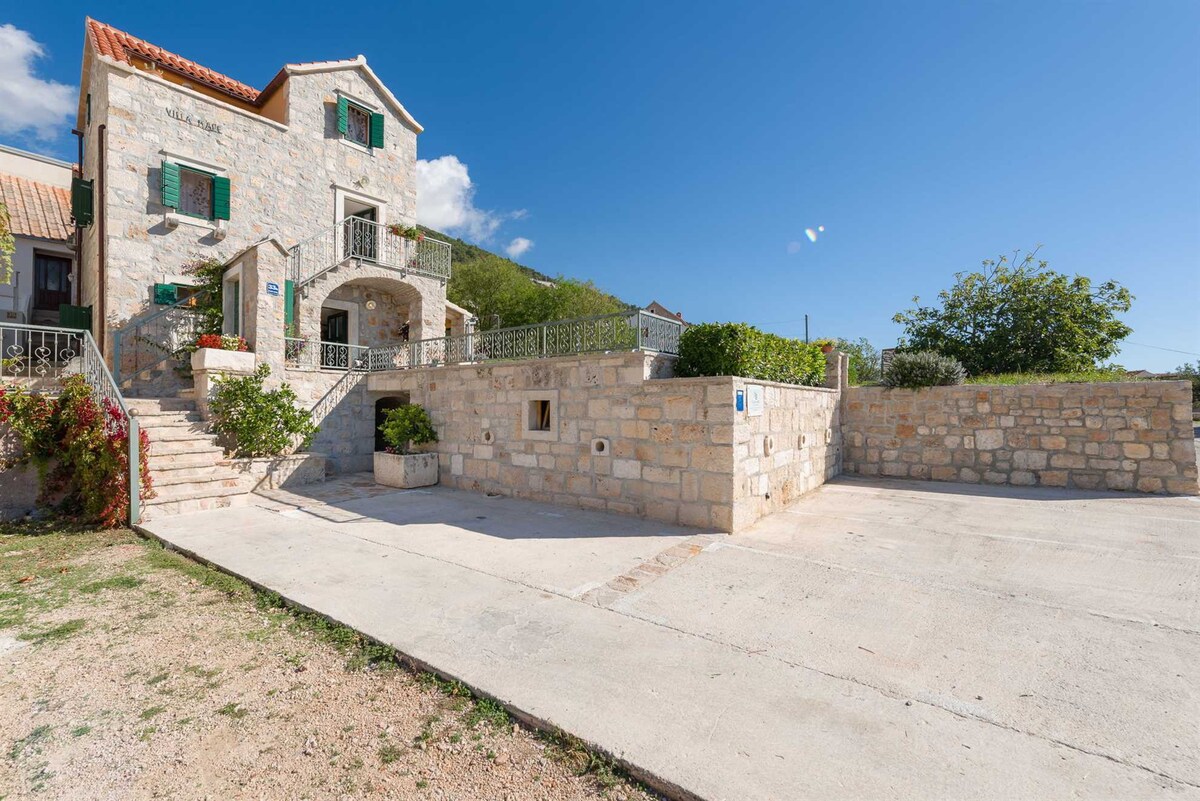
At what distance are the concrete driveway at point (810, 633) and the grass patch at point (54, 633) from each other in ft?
3.70

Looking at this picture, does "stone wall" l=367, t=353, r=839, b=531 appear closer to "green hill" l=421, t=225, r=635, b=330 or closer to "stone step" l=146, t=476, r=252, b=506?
"stone step" l=146, t=476, r=252, b=506

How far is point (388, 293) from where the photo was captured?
14258mm

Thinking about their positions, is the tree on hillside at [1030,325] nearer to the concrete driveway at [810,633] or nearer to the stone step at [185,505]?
the concrete driveway at [810,633]

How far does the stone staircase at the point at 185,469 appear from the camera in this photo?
699 cm

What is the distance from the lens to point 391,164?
14828mm

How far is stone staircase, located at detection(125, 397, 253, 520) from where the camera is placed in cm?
699

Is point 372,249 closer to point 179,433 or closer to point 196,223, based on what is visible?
point 196,223

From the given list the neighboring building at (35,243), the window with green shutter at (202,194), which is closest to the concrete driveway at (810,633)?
the window with green shutter at (202,194)

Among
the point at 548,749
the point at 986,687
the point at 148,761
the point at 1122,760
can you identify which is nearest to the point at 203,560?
the point at 148,761

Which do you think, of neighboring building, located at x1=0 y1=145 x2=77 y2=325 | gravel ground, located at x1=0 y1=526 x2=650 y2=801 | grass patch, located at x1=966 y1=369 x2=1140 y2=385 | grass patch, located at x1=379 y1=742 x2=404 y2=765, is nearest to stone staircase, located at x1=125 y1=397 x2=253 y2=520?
gravel ground, located at x1=0 y1=526 x2=650 y2=801

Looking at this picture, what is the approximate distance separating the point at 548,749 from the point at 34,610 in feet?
14.2

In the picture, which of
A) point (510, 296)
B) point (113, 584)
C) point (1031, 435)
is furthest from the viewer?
point (510, 296)

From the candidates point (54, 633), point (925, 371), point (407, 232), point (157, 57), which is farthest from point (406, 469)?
point (157, 57)

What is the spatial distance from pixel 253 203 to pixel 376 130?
4.10 meters
